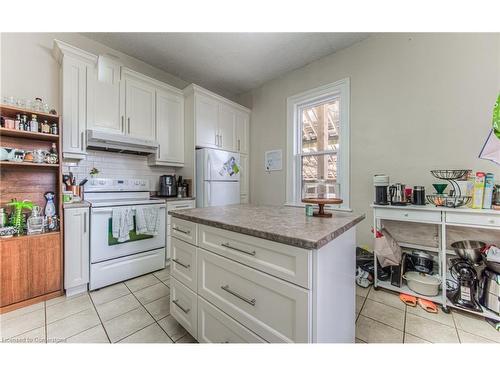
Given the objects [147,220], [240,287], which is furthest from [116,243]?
[240,287]

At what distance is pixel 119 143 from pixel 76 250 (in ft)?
4.07

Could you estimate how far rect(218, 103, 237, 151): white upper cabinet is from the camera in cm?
332

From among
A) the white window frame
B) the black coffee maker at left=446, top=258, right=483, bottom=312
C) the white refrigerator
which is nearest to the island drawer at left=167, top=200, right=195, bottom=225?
the white refrigerator

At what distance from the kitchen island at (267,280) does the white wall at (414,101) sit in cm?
153

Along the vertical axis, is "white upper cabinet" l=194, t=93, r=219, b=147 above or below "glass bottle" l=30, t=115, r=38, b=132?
above

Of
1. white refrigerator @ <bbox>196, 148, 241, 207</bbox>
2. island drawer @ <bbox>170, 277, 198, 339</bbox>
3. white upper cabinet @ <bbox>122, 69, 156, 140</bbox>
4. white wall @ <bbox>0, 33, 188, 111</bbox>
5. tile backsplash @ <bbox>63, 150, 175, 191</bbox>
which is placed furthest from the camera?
white refrigerator @ <bbox>196, 148, 241, 207</bbox>

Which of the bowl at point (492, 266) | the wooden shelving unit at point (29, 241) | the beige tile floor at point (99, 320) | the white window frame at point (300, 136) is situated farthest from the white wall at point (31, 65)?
the bowl at point (492, 266)

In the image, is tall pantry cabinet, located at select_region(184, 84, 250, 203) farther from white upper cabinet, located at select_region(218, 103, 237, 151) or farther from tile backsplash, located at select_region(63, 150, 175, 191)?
tile backsplash, located at select_region(63, 150, 175, 191)

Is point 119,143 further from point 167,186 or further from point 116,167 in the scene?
point 167,186

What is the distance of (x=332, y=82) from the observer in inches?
108

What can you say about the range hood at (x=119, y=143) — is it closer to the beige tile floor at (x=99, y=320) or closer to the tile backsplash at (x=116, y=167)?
the tile backsplash at (x=116, y=167)

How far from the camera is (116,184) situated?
8.71 ft

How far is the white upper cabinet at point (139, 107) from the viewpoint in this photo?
8.36ft

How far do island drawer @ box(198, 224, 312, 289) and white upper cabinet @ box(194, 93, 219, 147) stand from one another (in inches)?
84.3
